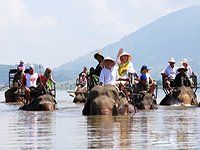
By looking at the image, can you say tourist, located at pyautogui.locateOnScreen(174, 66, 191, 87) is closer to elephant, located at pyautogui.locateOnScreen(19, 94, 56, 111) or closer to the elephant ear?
elephant, located at pyautogui.locateOnScreen(19, 94, 56, 111)

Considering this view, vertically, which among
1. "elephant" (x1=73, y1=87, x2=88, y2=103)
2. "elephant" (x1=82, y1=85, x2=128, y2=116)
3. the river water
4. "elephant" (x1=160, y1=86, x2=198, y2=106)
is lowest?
the river water

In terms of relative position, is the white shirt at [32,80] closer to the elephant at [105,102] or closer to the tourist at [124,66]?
the tourist at [124,66]

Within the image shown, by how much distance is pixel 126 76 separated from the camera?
25.7 m

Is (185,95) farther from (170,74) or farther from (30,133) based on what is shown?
(30,133)

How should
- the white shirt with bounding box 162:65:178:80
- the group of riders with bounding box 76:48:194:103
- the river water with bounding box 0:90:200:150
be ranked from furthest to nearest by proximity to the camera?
1. the white shirt with bounding box 162:65:178:80
2. the group of riders with bounding box 76:48:194:103
3. the river water with bounding box 0:90:200:150

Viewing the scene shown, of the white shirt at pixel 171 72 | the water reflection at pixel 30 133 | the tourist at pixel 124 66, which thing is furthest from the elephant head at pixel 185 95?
the water reflection at pixel 30 133

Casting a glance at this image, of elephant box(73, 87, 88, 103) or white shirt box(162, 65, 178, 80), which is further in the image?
elephant box(73, 87, 88, 103)

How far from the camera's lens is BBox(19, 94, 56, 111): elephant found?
26188 mm

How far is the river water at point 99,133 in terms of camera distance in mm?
13562

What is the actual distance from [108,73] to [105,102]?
1.35m

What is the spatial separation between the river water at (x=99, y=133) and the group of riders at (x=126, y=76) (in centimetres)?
202

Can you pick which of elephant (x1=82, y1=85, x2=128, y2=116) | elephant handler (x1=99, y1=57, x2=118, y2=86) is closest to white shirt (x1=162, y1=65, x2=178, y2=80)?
elephant handler (x1=99, y1=57, x2=118, y2=86)

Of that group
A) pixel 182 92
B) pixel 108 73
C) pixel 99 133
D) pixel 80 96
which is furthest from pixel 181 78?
pixel 99 133

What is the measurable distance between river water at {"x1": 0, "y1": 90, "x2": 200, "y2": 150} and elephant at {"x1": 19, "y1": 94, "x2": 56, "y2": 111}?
163 inches
